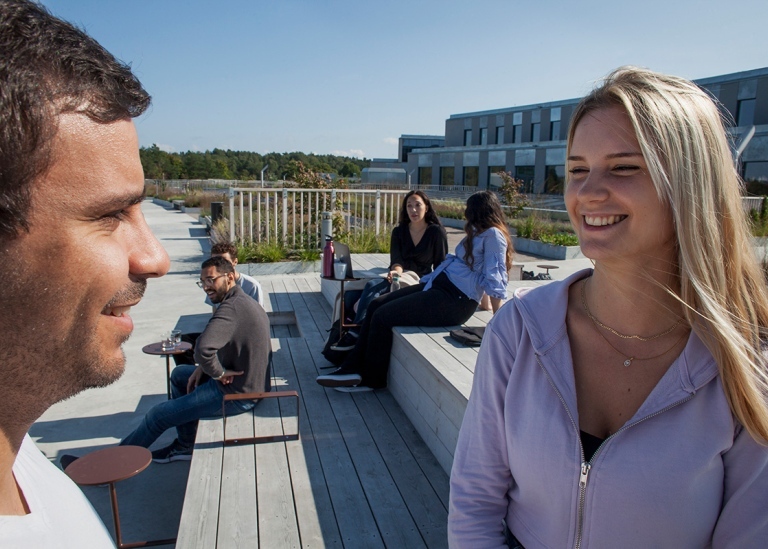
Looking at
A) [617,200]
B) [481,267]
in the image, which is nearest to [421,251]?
[481,267]

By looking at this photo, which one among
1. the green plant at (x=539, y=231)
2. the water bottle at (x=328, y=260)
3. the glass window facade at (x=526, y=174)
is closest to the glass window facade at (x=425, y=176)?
the glass window facade at (x=526, y=174)

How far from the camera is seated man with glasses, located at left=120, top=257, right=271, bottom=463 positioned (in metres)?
3.66

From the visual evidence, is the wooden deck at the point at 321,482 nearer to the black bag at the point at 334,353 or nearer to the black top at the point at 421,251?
the black bag at the point at 334,353

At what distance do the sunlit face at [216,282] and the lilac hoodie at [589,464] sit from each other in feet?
9.21

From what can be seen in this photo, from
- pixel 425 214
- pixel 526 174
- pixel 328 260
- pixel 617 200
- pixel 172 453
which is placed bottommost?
pixel 172 453

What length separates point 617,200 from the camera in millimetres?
1474

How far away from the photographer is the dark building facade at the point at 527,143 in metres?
35.0

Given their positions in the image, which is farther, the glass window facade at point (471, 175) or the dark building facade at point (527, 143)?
the glass window facade at point (471, 175)

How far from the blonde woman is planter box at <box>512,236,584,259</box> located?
1060 centimetres

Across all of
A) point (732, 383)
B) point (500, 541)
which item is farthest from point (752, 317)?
point (500, 541)

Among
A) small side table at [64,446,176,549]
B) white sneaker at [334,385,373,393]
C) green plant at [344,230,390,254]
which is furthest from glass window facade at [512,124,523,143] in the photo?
small side table at [64,446,176,549]

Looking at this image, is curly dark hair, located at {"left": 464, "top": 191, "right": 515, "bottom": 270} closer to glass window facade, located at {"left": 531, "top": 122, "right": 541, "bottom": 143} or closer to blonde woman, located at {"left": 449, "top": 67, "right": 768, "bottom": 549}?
blonde woman, located at {"left": 449, "top": 67, "right": 768, "bottom": 549}

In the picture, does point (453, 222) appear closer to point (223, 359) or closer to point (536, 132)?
point (223, 359)

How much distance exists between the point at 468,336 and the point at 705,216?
9.11 feet
